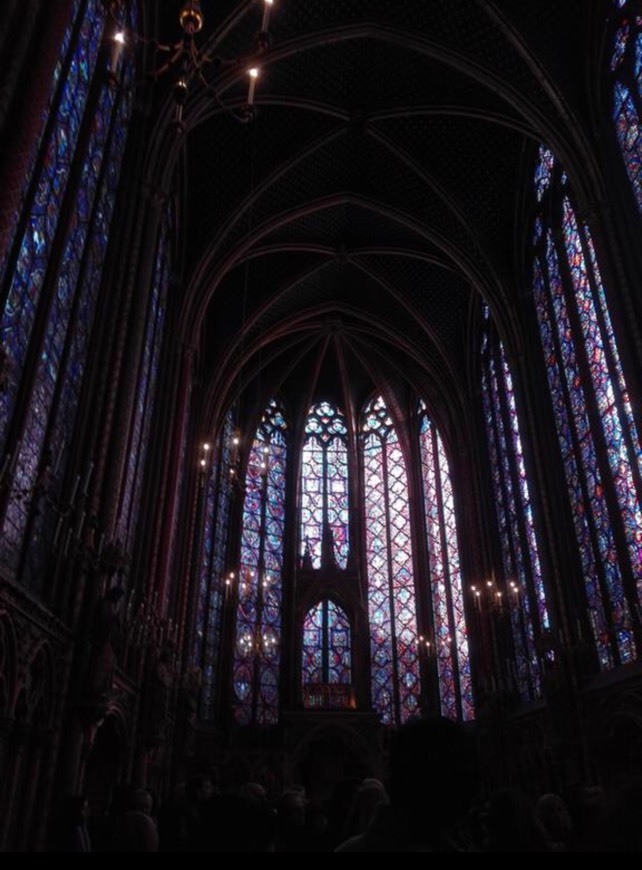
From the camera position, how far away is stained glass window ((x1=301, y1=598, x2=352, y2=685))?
22.4 m

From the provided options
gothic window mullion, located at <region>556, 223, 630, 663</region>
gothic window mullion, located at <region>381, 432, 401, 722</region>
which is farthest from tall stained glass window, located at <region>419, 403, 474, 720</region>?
gothic window mullion, located at <region>556, 223, 630, 663</region>

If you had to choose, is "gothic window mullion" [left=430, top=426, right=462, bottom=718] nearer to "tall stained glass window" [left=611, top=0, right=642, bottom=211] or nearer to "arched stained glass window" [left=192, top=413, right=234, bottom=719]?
"arched stained glass window" [left=192, top=413, right=234, bottom=719]

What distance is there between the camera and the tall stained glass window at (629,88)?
13.2m

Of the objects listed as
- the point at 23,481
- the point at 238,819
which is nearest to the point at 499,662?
the point at 23,481

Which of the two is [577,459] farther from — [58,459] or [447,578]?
[58,459]

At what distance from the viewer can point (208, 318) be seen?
901 inches

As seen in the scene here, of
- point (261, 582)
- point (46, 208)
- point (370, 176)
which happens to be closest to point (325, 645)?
point (261, 582)

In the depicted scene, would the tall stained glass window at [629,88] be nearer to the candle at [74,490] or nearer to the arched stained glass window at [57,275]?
the arched stained glass window at [57,275]

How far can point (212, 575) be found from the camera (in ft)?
73.5

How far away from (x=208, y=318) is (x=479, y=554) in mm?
11748

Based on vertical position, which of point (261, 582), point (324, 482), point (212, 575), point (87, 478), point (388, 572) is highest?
point (324, 482)

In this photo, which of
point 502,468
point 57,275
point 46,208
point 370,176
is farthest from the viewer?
point 502,468

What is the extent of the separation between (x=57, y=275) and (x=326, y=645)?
17.0m

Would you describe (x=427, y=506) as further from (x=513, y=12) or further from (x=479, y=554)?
(x=513, y=12)
